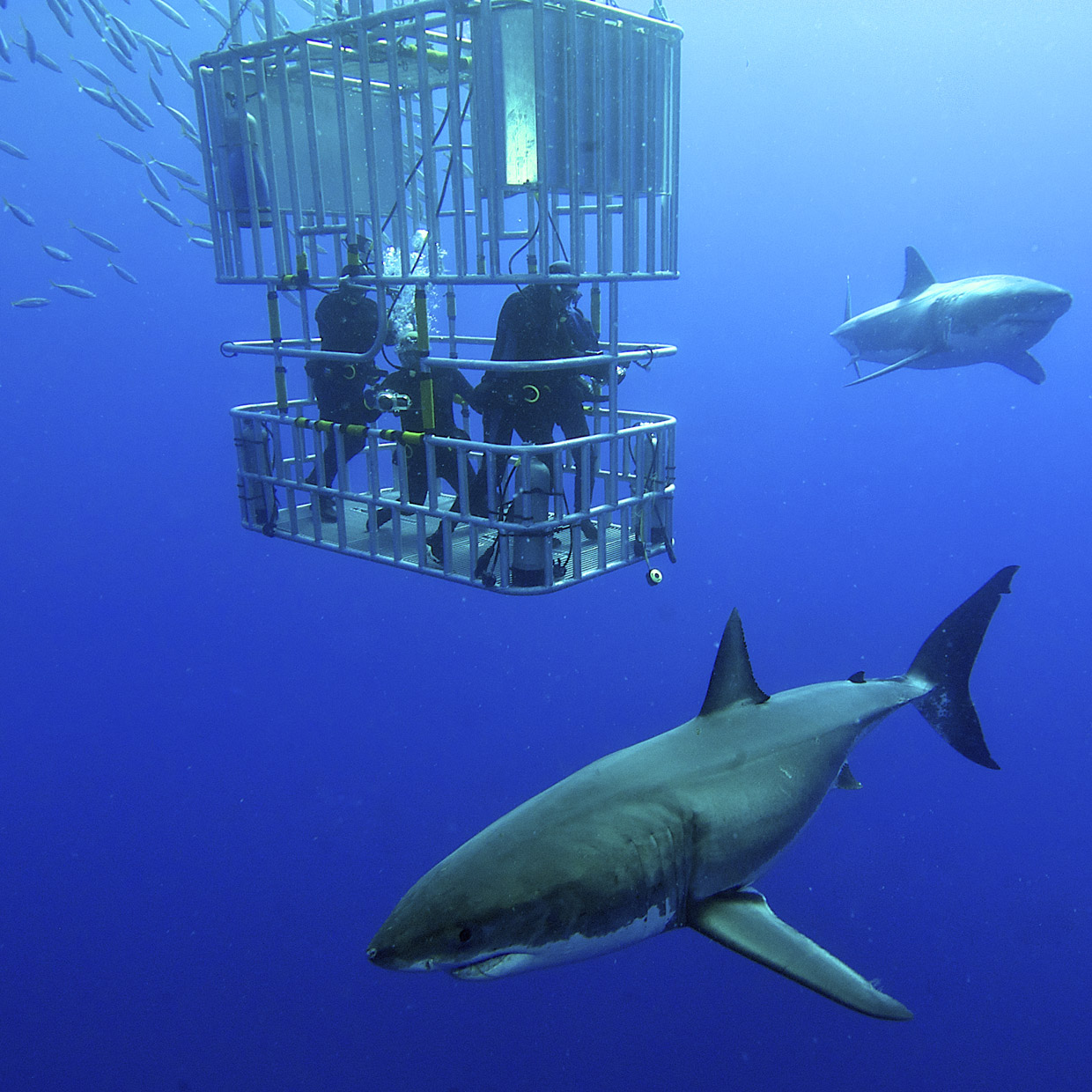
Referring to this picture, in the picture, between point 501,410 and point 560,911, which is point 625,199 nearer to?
point 501,410

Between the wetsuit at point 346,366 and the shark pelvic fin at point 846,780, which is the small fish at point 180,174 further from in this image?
the shark pelvic fin at point 846,780

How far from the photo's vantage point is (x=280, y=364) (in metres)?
6.04

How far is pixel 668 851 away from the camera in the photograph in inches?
119

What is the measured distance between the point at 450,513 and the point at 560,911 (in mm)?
2821

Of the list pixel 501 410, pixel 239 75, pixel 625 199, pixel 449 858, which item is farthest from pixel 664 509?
pixel 239 75

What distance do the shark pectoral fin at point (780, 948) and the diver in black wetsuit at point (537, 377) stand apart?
2951 millimetres

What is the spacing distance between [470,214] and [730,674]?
4670mm

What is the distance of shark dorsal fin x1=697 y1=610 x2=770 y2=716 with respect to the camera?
3.65m

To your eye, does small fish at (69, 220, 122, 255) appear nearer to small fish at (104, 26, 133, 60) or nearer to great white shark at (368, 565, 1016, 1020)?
small fish at (104, 26, 133, 60)

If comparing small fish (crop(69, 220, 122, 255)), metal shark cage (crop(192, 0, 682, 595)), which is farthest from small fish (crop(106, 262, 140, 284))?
metal shark cage (crop(192, 0, 682, 595))

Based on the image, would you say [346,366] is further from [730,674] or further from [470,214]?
[730,674]

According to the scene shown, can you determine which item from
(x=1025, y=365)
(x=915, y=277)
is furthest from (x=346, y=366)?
(x=1025, y=365)

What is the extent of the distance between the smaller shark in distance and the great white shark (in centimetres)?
614

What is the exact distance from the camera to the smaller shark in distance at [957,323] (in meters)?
8.53
